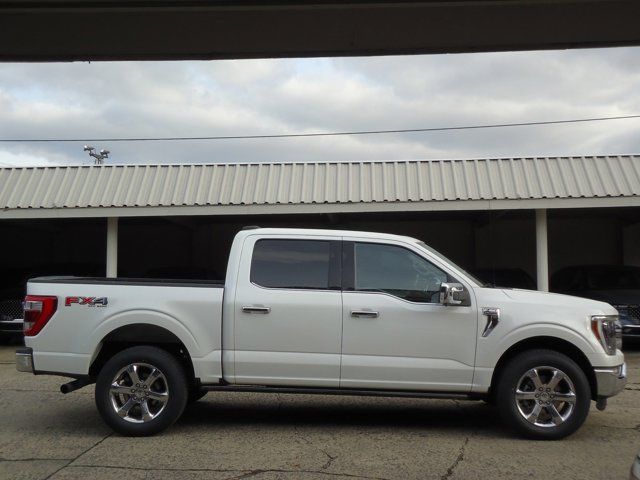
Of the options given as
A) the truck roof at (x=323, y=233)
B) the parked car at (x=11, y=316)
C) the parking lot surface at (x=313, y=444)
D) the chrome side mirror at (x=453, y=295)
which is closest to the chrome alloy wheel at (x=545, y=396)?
the parking lot surface at (x=313, y=444)

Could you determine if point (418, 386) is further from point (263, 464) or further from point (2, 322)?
point (2, 322)

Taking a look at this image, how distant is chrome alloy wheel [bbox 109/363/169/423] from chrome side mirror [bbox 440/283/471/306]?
2.83m

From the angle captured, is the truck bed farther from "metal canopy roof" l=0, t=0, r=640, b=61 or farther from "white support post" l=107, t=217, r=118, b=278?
"white support post" l=107, t=217, r=118, b=278

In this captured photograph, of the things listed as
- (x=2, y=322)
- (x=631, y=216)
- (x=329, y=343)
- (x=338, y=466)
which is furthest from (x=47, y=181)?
(x=631, y=216)

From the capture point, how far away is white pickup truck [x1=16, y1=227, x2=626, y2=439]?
246 inches

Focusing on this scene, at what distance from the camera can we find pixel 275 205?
1342 cm

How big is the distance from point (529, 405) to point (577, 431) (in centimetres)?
82

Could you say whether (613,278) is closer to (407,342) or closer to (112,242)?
(407,342)

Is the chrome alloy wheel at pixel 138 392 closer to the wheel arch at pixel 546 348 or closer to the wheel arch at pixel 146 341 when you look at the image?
the wheel arch at pixel 146 341

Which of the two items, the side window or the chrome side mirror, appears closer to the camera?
the chrome side mirror

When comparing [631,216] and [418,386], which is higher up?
[631,216]

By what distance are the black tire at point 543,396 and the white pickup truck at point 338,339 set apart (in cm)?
1

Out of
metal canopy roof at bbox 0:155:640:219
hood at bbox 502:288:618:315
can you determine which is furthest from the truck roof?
metal canopy roof at bbox 0:155:640:219

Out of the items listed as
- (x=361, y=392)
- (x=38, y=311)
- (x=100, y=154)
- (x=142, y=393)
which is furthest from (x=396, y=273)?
(x=100, y=154)
